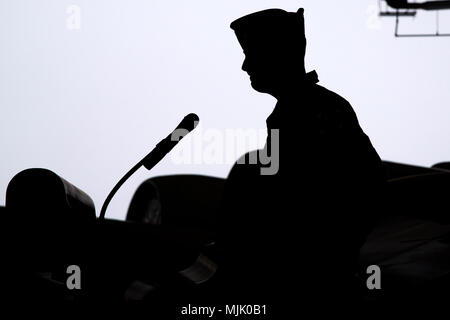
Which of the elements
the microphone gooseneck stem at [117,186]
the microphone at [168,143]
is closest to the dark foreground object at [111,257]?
the microphone gooseneck stem at [117,186]

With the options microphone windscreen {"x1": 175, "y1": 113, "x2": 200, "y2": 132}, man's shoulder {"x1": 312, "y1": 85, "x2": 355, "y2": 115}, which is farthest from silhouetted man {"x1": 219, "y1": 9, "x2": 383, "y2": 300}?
microphone windscreen {"x1": 175, "y1": 113, "x2": 200, "y2": 132}

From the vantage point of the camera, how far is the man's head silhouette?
1.15 meters

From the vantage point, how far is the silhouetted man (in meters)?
1.08

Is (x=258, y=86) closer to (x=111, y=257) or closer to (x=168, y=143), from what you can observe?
(x=168, y=143)

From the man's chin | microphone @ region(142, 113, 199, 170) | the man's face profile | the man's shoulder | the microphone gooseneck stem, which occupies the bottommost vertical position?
the microphone gooseneck stem

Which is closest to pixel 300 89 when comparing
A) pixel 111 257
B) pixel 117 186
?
pixel 117 186

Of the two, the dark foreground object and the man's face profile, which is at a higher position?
the man's face profile

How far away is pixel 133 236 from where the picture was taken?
1856 millimetres

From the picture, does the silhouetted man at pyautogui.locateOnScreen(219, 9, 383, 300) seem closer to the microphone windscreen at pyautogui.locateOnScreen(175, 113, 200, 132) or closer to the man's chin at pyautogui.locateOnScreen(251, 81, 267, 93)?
the man's chin at pyautogui.locateOnScreen(251, 81, 267, 93)

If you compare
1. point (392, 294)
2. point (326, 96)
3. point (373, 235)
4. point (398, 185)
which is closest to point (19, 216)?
point (326, 96)

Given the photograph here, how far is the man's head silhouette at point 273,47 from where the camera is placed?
115cm
